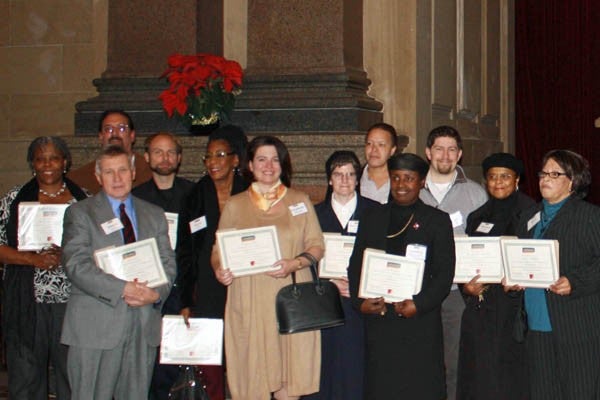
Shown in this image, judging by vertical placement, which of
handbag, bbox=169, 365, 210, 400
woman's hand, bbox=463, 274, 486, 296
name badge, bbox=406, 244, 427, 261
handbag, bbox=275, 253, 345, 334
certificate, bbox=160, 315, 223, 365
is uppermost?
name badge, bbox=406, 244, 427, 261

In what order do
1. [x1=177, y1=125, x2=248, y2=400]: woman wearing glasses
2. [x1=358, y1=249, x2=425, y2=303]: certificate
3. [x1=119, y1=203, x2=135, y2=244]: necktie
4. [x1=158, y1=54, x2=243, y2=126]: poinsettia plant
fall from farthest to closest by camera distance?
[x1=158, y1=54, x2=243, y2=126]: poinsettia plant < [x1=177, y1=125, x2=248, y2=400]: woman wearing glasses < [x1=119, y1=203, x2=135, y2=244]: necktie < [x1=358, y1=249, x2=425, y2=303]: certificate

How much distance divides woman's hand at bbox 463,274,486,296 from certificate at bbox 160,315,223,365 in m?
1.54

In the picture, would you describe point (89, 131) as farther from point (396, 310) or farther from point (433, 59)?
point (396, 310)

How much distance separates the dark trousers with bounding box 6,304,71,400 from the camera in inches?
260

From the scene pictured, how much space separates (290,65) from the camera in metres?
8.95

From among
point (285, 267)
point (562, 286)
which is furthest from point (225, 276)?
point (562, 286)

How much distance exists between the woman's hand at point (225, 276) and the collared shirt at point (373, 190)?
1376 millimetres

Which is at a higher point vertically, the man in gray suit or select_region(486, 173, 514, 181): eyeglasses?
select_region(486, 173, 514, 181): eyeglasses

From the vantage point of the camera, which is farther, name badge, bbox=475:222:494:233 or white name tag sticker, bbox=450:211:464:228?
white name tag sticker, bbox=450:211:464:228

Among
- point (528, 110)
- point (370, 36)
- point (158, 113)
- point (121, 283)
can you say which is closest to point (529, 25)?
point (528, 110)

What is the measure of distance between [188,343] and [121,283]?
2.67 feet

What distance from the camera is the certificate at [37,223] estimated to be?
6516mm

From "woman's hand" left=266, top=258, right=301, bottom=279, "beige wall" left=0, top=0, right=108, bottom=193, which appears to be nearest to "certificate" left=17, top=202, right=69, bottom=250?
"woman's hand" left=266, top=258, right=301, bottom=279

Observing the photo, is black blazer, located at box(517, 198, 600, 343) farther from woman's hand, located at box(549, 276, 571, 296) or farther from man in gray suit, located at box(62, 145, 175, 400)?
man in gray suit, located at box(62, 145, 175, 400)
